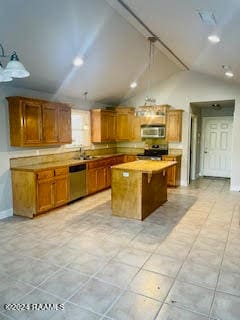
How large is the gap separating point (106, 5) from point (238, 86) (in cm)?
444

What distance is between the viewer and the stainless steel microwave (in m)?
7.15

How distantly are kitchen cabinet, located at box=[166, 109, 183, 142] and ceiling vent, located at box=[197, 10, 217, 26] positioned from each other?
13.3ft

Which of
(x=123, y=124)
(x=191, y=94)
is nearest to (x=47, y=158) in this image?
(x=123, y=124)

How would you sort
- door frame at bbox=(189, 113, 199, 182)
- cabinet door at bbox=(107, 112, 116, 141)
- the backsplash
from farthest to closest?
door frame at bbox=(189, 113, 199, 182)
cabinet door at bbox=(107, 112, 116, 141)
the backsplash

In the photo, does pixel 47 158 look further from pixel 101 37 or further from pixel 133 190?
pixel 101 37

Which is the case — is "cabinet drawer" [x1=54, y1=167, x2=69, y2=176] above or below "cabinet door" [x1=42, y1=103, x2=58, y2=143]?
below

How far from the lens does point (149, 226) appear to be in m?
4.12

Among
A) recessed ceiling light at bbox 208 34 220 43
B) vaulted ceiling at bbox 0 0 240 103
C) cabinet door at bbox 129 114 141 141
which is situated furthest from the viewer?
cabinet door at bbox 129 114 141 141

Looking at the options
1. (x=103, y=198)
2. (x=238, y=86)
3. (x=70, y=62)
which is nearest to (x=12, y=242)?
(x=103, y=198)

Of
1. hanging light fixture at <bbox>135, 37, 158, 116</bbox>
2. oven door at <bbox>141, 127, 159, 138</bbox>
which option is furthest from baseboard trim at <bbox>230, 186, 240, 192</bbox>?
hanging light fixture at <bbox>135, 37, 158, 116</bbox>

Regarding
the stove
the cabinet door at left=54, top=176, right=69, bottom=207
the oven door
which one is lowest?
the cabinet door at left=54, top=176, right=69, bottom=207

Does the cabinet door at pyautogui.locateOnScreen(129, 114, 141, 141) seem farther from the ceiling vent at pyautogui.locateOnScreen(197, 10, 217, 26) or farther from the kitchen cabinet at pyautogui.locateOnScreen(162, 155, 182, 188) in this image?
the ceiling vent at pyautogui.locateOnScreen(197, 10, 217, 26)

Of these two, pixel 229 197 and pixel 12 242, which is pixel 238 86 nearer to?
pixel 229 197

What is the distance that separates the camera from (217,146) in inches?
337
